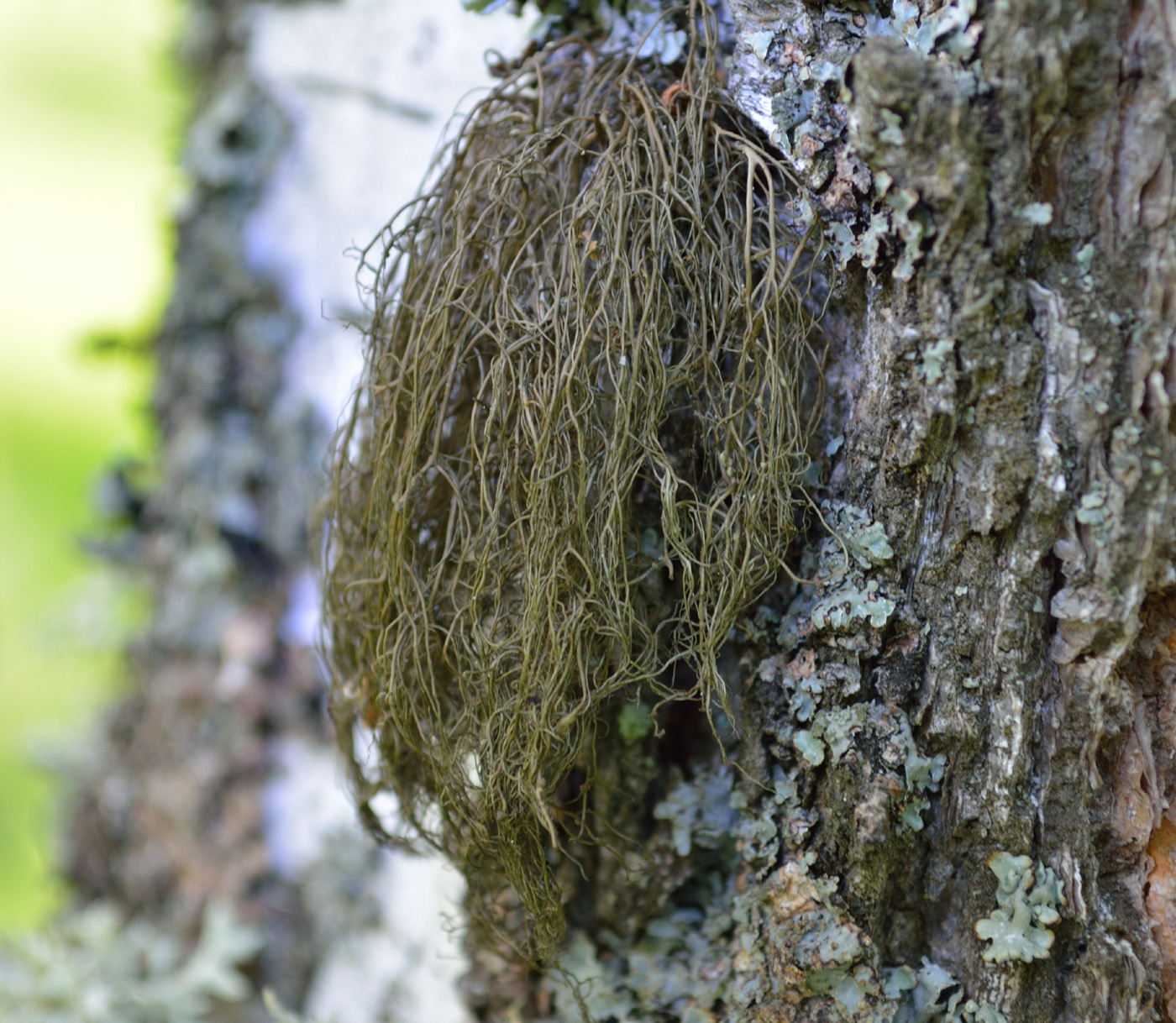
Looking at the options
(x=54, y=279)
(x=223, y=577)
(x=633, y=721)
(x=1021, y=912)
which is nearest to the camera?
(x=1021, y=912)

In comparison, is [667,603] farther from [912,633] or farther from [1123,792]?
[1123,792]

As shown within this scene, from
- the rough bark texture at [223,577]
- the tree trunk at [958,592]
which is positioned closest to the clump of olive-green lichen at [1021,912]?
the tree trunk at [958,592]

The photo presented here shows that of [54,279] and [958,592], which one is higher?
[54,279]

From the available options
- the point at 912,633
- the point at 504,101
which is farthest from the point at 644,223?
the point at 912,633

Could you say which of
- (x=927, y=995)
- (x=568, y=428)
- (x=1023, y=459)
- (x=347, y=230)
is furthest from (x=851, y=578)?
(x=347, y=230)

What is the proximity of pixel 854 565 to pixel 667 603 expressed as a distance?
0.63ft

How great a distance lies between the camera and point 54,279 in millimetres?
3121

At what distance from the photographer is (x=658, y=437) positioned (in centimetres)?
89

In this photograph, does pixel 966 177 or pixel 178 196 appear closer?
pixel 966 177

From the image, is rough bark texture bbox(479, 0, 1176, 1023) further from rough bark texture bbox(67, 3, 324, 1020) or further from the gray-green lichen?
rough bark texture bbox(67, 3, 324, 1020)

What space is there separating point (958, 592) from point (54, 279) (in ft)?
10.7

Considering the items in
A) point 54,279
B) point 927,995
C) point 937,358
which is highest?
point 54,279

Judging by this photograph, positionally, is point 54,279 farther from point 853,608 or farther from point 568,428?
point 853,608

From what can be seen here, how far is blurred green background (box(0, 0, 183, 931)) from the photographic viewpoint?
2.94 meters
